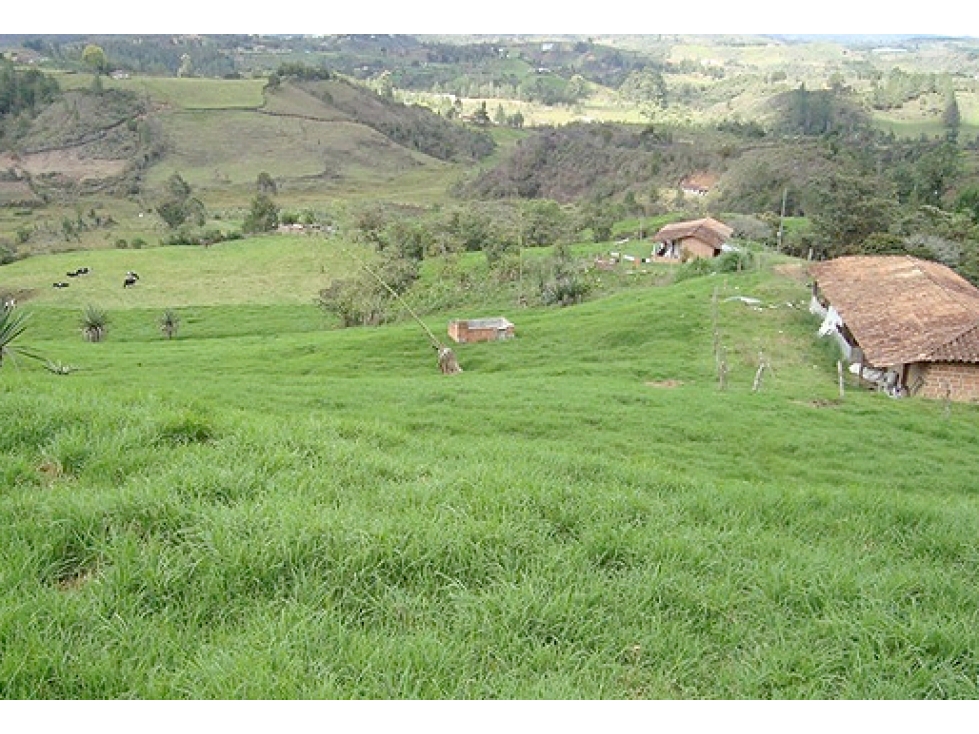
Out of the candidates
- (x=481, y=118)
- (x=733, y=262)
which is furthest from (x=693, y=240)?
(x=481, y=118)

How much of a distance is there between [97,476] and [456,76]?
194156 millimetres

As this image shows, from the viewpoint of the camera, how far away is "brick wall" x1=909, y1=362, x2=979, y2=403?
21188 mm

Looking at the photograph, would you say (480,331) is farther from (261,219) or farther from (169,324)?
(261,219)

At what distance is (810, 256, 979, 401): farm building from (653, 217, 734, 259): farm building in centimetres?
1697

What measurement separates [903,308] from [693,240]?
76.9 feet

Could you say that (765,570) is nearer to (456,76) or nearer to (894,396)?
(894,396)

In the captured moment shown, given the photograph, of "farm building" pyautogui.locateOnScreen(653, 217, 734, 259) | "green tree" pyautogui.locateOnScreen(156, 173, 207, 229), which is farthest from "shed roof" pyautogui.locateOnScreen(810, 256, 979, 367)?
"green tree" pyautogui.locateOnScreen(156, 173, 207, 229)

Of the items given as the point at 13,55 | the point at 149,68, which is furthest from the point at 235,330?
the point at 149,68

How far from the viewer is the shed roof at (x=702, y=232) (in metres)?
45.6

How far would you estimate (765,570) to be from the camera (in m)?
4.18

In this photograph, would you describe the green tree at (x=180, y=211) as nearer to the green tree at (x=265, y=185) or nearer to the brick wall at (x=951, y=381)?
the green tree at (x=265, y=185)

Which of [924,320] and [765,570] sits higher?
[765,570]

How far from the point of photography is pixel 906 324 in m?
22.8

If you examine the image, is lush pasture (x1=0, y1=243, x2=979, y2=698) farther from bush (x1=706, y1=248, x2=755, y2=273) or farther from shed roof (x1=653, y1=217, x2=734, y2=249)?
shed roof (x1=653, y1=217, x2=734, y2=249)
